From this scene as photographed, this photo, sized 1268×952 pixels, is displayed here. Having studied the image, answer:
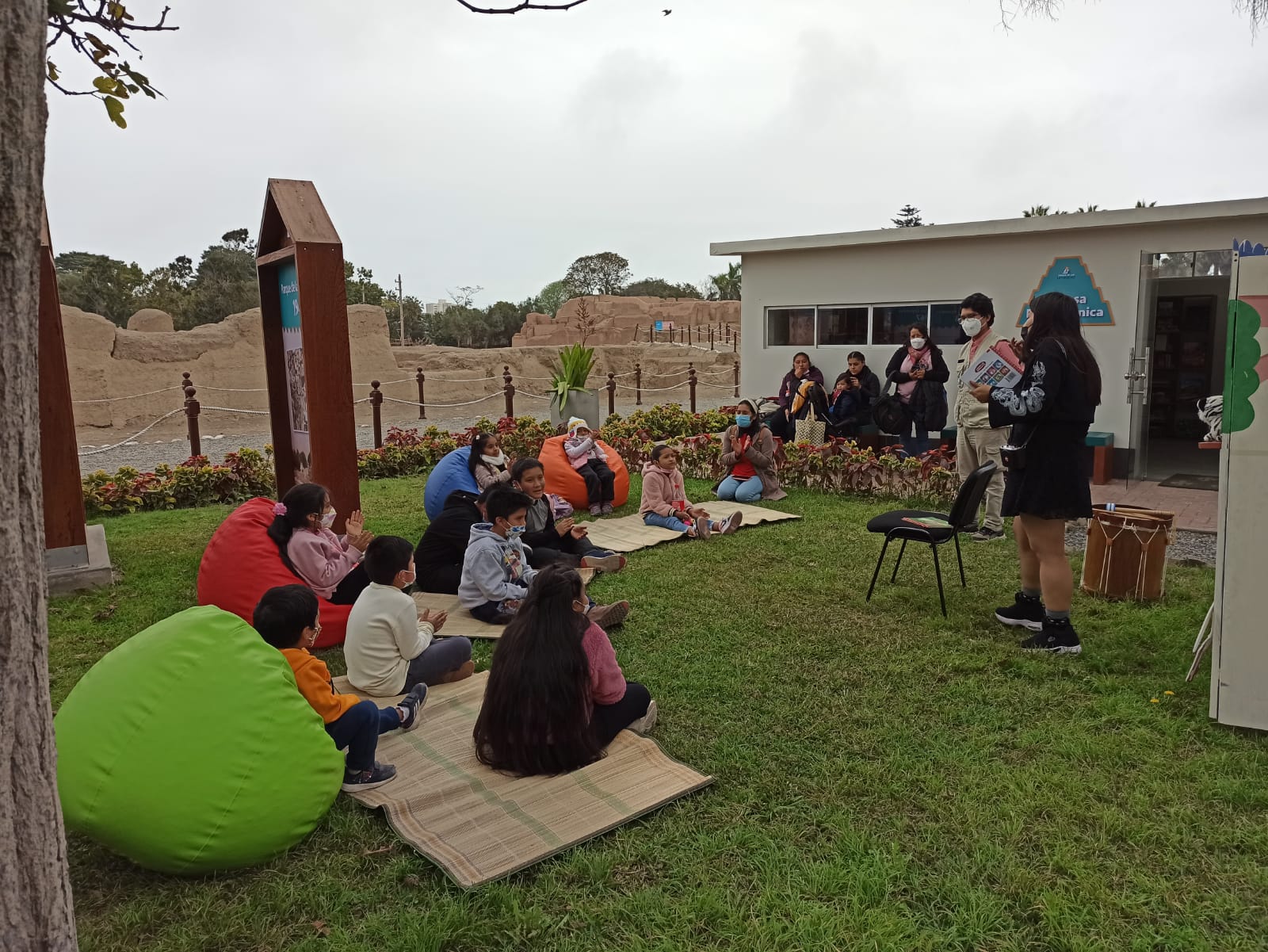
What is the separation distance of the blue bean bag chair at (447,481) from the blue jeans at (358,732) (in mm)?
4135

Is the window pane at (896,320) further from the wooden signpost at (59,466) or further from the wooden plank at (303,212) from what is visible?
the wooden signpost at (59,466)

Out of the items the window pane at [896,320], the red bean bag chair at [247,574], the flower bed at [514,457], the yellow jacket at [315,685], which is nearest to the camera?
the yellow jacket at [315,685]

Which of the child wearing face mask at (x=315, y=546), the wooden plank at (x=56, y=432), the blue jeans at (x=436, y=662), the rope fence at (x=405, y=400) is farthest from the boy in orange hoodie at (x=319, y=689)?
the rope fence at (x=405, y=400)

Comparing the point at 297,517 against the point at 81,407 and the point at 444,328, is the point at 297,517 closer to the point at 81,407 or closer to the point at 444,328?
the point at 81,407

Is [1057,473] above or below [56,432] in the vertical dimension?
below

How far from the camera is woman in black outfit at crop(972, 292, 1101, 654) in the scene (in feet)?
14.9

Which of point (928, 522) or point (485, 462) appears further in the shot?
point (485, 462)

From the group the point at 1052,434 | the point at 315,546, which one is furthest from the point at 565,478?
the point at 1052,434

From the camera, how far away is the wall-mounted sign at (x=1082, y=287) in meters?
10.2

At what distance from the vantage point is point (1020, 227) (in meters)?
10.5

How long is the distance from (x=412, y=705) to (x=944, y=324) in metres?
9.58

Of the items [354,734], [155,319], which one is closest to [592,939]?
[354,734]

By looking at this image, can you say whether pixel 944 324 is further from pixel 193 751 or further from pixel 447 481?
pixel 193 751

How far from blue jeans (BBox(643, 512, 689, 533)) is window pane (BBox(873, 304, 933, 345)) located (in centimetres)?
557
